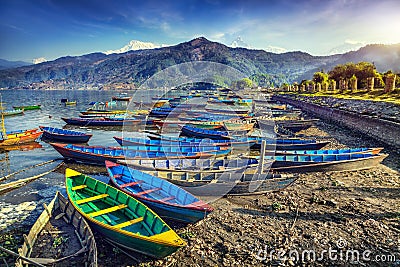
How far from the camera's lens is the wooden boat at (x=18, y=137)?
26.1m

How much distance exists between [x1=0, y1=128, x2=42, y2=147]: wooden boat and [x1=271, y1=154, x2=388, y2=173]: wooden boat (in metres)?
25.8

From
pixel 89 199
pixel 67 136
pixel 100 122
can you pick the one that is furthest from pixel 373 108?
pixel 100 122

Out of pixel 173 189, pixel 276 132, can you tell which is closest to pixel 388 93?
pixel 276 132

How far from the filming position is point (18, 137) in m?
26.9

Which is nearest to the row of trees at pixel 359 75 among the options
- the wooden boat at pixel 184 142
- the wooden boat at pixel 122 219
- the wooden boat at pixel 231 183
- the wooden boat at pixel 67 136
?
the wooden boat at pixel 184 142

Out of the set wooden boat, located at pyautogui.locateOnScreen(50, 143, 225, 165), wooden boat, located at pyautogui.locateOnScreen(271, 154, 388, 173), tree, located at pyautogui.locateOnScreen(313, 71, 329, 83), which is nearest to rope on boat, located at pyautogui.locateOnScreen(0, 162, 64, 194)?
wooden boat, located at pyautogui.locateOnScreen(50, 143, 225, 165)

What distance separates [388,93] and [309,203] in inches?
1273

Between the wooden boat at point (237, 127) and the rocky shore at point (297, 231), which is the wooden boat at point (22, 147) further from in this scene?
the wooden boat at point (237, 127)

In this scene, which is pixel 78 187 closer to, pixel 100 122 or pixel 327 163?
pixel 327 163

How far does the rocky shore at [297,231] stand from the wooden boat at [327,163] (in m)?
1.56

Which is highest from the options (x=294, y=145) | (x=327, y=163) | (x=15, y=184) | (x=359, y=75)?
(x=359, y=75)

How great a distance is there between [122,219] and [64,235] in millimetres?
2364

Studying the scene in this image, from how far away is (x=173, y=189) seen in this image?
11547mm

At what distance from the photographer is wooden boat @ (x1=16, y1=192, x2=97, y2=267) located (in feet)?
26.8
